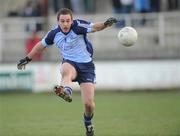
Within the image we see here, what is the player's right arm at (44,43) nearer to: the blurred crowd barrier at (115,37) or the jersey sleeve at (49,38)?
the jersey sleeve at (49,38)

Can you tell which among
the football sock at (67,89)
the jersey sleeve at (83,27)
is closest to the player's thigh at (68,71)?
the football sock at (67,89)

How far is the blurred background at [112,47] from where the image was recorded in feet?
92.7

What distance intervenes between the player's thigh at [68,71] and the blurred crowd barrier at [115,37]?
14.7m

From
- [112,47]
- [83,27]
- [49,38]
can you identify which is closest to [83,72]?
[83,27]

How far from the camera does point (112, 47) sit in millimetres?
30125

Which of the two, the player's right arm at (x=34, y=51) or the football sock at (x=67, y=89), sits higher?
the player's right arm at (x=34, y=51)

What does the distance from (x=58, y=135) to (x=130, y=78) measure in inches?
539

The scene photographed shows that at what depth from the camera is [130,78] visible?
2827cm

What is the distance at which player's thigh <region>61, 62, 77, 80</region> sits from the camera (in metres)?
13.8

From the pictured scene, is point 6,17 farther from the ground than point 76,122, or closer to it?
farther from the ground

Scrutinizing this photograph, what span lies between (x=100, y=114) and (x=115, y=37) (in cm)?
999

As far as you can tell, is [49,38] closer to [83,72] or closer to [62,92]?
[83,72]

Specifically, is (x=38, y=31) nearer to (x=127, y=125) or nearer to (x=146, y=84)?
(x=146, y=84)

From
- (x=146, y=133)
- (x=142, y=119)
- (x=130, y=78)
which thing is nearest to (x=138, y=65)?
(x=130, y=78)
